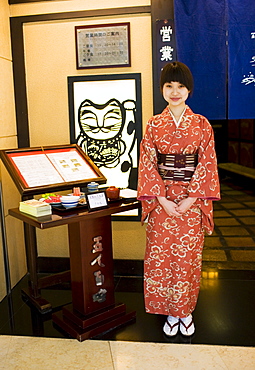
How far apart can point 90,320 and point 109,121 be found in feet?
7.03

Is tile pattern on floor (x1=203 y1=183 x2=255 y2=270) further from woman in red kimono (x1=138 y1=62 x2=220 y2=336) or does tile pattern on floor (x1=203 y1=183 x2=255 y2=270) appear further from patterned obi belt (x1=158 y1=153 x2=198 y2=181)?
patterned obi belt (x1=158 y1=153 x2=198 y2=181)

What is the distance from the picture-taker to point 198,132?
310 cm

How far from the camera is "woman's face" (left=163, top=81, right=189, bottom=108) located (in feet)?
10.1

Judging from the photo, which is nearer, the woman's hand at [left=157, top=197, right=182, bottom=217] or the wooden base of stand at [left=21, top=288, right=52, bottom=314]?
the woman's hand at [left=157, top=197, right=182, bottom=217]

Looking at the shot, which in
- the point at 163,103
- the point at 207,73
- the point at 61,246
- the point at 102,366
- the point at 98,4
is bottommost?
the point at 102,366

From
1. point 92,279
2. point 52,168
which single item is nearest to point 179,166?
point 92,279

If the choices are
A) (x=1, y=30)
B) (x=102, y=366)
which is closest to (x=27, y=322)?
(x=102, y=366)

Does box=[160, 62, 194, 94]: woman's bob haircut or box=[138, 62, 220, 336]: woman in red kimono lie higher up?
box=[160, 62, 194, 94]: woman's bob haircut

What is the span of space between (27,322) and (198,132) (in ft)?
7.51

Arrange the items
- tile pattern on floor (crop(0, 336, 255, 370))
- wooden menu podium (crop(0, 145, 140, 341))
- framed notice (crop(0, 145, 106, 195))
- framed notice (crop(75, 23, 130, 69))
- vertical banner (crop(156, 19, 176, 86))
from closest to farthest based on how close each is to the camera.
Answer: tile pattern on floor (crop(0, 336, 255, 370))
wooden menu podium (crop(0, 145, 140, 341))
framed notice (crop(0, 145, 106, 195))
vertical banner (crop(156, 19, 176, 86))
framed notice (crop(75, 23, 130, 69))

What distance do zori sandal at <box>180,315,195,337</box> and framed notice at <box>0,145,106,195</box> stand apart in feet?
4.93

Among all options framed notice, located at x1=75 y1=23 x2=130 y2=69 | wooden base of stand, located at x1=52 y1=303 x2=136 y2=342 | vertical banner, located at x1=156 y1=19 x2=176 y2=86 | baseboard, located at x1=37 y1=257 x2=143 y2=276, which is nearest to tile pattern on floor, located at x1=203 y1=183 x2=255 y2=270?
baseboard, located at x1=37 y1=257 x2=143 y2=276

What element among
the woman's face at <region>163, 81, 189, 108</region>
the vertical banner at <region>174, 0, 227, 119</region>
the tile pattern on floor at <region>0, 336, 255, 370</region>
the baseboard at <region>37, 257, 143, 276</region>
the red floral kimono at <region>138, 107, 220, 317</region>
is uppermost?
the vertical banner at <region>174, 0, 227, 119</region>

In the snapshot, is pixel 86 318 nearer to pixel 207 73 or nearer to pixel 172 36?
pixel 207 73
